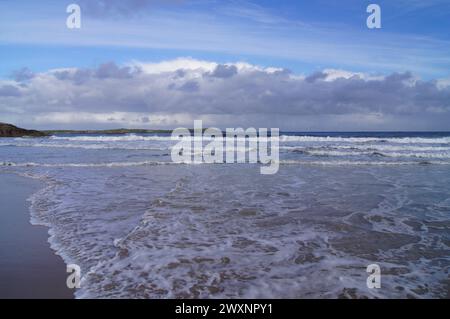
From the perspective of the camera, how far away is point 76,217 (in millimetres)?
7324

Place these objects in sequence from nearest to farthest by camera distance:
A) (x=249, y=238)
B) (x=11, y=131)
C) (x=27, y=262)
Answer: (x=27, y=262)
(x=249, y=238)
(x=11, y=131)

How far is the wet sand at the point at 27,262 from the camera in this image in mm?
3979

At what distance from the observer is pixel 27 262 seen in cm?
481

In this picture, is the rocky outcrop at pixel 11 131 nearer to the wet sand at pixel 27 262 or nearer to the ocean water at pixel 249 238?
the ocean water at pixel 249 238

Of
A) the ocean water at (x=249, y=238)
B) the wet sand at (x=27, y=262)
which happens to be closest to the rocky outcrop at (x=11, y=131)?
the ocean water at (x=249, y=238)

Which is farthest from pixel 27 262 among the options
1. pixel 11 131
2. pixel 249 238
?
pixel 11 131

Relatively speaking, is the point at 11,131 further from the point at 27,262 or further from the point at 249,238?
the point at 249,238

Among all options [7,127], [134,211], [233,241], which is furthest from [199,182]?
[7,127]

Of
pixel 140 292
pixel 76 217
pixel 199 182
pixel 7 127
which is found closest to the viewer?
pixel 140 292

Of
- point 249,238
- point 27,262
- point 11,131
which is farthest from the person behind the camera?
point 11,131

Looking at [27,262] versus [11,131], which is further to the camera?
[11,131]

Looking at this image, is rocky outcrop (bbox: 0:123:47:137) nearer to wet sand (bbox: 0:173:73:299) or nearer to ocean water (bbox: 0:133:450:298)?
ocean water (bbox: 0:133:450:298)
